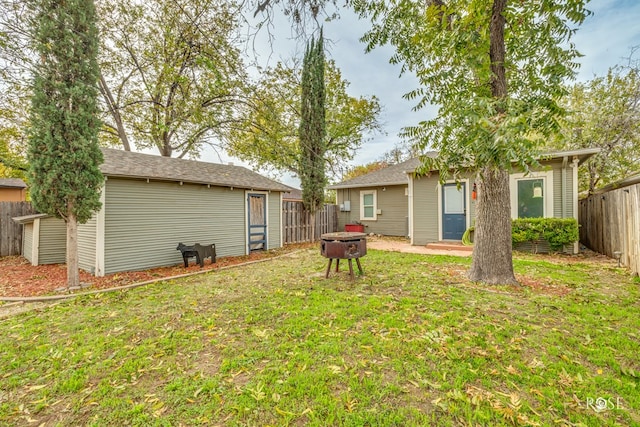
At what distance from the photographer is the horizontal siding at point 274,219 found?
10.2 m

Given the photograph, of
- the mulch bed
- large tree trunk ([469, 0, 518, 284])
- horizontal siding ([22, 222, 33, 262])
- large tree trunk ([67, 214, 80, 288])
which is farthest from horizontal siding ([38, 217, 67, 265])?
large tree trunk ([469, 0, 518, 284])

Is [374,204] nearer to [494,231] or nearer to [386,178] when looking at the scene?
[386,178]

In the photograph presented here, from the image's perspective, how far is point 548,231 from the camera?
24.9 ft

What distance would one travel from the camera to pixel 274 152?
6781 mm

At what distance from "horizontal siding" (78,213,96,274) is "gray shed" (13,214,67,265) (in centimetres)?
156

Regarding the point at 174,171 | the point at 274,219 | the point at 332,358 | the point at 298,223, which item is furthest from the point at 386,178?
the point at 332,358

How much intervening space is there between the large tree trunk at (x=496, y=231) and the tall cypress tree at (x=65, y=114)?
7704 mm

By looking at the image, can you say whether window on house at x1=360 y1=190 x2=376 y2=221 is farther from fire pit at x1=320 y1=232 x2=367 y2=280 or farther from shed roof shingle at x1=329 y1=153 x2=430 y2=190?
fire pit at x1=320 y1=232 x2=367 y2=280

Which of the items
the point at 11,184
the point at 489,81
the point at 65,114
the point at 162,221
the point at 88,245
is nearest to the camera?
the point at 489,81

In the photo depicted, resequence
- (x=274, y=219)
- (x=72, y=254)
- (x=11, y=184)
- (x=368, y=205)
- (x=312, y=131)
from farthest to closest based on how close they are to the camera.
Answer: (x=11, y=184) → (x=368, y=205) → (x=312, y=131) → (x=274, y=219) → (x=72, y=254)

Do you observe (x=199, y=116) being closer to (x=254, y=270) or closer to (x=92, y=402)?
(x=254, y=270)

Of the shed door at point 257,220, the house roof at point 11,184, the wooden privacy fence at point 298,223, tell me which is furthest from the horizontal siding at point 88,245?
the house roof at point 11,184

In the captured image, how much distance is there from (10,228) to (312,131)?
11.3m

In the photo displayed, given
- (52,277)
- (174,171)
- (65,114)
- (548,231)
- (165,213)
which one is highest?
(65,114)
